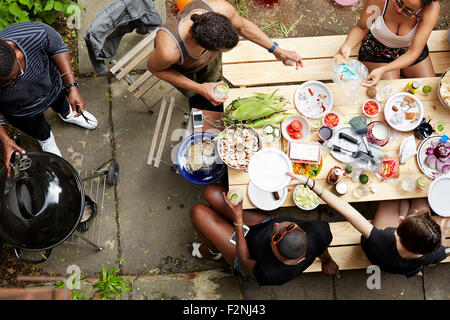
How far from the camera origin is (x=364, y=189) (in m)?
2.79

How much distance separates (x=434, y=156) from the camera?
9.14 ft

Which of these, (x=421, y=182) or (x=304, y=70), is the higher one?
(x=304, y=70)

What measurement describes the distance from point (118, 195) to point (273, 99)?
2.08 m

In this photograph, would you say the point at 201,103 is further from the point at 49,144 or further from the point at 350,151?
the point at 49,144

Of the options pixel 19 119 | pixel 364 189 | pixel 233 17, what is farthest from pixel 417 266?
pixel 19 119

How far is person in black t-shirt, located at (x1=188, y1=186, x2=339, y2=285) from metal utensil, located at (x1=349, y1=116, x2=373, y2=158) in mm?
790

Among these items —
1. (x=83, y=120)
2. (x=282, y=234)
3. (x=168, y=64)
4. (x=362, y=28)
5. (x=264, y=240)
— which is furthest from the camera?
(x=83, y=120)

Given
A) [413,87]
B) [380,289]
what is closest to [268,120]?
[413,87]

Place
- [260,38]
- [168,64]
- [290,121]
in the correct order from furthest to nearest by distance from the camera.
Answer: [260,38] < [290,121] < [168,64]

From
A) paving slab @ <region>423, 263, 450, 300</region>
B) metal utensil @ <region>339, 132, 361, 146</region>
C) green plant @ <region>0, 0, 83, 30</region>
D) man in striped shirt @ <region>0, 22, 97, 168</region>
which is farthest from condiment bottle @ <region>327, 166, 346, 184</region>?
green plant @ <region>0, 0, 83, 30</region>

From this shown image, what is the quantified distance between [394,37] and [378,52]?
20cm

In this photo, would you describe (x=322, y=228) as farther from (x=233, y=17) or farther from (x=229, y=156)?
(x=233, y=17)

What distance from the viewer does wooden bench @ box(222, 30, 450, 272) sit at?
3.04m

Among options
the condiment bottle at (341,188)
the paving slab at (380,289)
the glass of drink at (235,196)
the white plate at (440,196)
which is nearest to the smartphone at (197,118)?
the glass of drink at (235,196)
